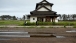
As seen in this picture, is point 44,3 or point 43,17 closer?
point 43,17

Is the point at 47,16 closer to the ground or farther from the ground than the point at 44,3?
closer to the ground

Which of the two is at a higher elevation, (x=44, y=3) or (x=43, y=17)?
(x=44, y=3)

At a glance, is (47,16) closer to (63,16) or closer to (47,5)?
(47,5)

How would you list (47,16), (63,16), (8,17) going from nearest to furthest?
1. (47,16)
2. (63,16)
3. (8,17)

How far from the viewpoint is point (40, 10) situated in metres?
44.6

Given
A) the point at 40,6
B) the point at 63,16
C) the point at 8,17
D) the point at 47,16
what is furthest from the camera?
the point at 8,17

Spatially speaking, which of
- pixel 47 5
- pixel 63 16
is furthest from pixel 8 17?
pixel 47 5

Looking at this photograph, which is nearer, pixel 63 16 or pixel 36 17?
pixel 36 17

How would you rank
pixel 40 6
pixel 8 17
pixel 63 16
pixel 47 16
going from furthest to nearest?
1. pixel 8 17
2. pixel 63 16
3. pixel 40 6
4. pixel 47 16

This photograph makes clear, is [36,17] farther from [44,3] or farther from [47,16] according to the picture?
[44,3]

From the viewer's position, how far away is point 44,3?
4681 centimetres

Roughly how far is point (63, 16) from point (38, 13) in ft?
266

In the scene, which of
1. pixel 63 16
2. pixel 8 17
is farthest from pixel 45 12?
pixel 8 17

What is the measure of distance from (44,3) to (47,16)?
21.3 ft
